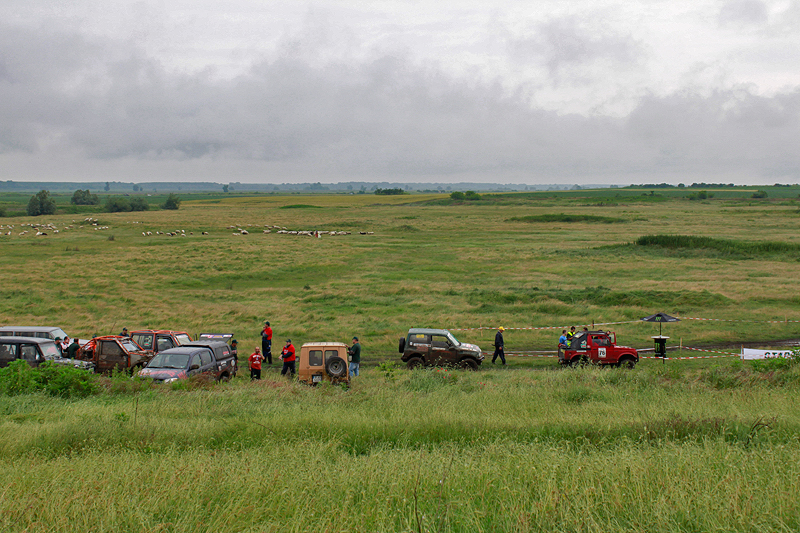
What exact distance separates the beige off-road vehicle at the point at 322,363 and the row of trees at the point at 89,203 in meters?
134

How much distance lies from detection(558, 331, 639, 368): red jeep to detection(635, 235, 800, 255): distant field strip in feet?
139

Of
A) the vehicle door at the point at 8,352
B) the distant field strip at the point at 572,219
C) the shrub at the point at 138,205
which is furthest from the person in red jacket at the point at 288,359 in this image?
the shrub at the point at 138,205

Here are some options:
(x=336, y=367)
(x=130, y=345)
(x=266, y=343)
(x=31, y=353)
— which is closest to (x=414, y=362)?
(x=336, y=367)

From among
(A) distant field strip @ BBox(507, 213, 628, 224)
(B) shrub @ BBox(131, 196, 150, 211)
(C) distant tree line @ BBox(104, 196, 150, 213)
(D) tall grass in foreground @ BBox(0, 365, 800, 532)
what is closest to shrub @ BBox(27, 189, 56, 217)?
(C) distant tree line @ BBox(104, 196, 150, 213)

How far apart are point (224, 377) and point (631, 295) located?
2532 centimetres

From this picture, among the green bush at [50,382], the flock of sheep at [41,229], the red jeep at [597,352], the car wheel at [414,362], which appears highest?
the flock of sheep at [41,229]

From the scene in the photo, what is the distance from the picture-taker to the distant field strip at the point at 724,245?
54.9 meters

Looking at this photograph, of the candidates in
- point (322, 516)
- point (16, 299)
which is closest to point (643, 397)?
point (322, 516)

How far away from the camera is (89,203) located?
16688cm

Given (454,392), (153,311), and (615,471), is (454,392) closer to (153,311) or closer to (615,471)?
(615,471)

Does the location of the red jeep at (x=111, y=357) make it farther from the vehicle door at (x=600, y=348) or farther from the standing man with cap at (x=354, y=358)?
the vehicle door at (x=600, y=348)

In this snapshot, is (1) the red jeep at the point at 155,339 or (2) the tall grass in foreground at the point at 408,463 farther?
(1) the red jeep at the point at 155,339

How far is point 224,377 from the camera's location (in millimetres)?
18406

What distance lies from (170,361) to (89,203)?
6863 inches
